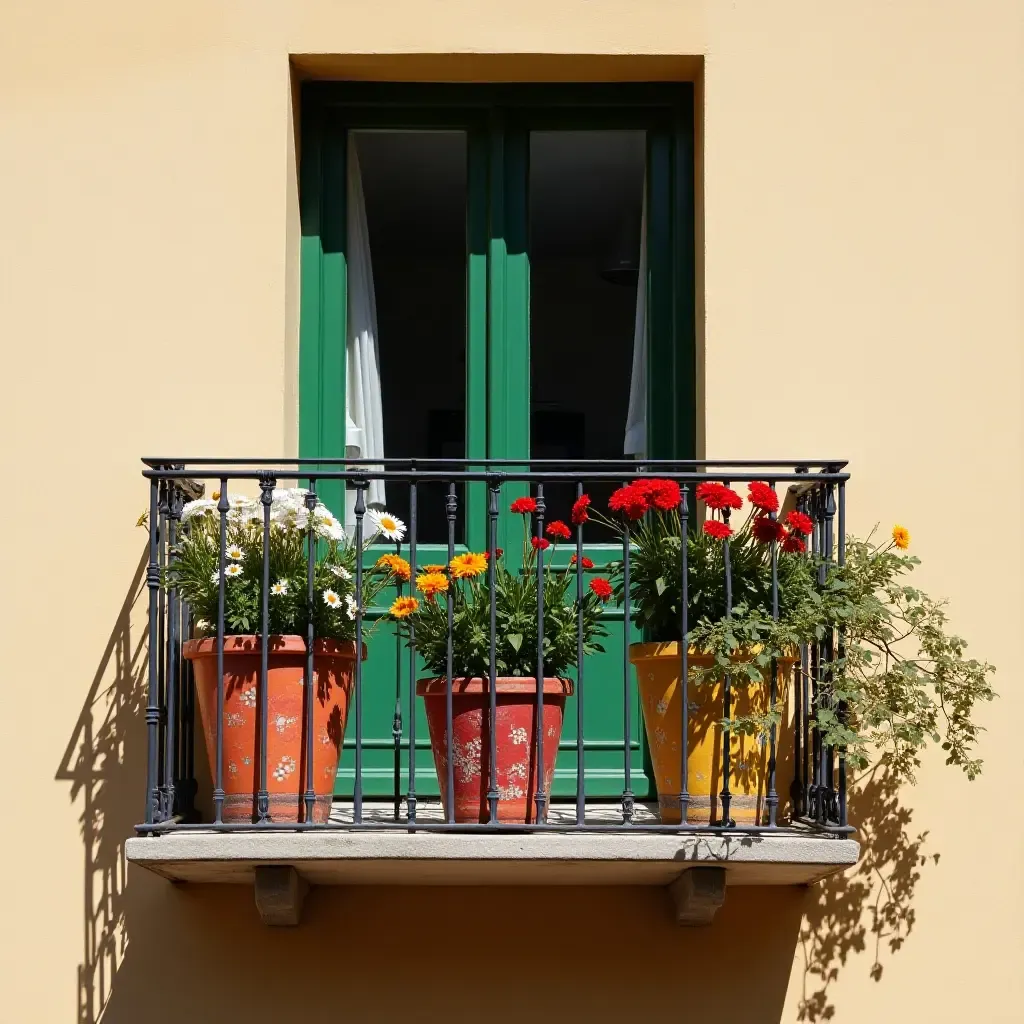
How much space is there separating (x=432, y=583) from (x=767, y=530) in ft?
3.46

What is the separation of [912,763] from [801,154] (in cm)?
221

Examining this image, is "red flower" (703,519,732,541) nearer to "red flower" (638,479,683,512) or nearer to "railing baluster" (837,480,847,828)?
"red flower" (638,479,683,512)

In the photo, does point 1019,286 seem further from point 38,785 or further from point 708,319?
point 38,785

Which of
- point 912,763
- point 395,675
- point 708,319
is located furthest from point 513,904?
point 708,319

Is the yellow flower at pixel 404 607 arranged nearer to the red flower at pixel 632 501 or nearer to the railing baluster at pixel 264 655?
the railing baluster at pixel 264 655

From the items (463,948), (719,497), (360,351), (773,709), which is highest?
(360,351)

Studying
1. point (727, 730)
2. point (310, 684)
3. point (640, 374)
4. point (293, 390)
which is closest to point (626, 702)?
point (727, 730)

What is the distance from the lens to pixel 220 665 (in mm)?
6059

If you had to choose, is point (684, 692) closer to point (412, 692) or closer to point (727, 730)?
point (727, 730)

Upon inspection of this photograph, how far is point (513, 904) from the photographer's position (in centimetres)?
668

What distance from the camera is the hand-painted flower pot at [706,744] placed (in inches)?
243

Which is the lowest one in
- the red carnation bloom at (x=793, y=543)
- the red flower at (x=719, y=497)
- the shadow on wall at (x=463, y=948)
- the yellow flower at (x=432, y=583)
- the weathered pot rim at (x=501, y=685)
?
the shadow on wall at (x=463, y=948)

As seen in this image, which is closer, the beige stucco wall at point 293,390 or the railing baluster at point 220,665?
the railing baluster at point 220,665

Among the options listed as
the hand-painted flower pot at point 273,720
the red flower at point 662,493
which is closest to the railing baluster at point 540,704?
the red flower at point 662,493
